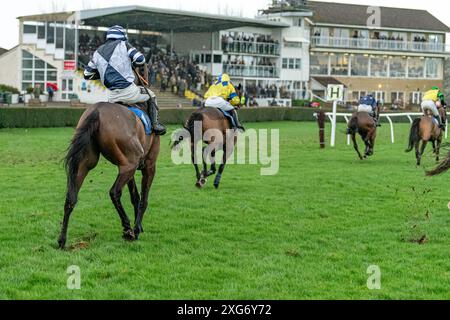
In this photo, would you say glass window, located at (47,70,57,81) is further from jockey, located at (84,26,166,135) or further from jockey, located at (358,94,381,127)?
jockey, located at (84,26,166,135)

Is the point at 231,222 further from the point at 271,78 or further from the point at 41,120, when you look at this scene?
the point at 271,78

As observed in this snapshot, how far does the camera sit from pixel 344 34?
60.6 meters

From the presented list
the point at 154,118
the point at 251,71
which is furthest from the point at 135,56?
the point at 251,71

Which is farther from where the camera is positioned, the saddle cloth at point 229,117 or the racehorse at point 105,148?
the saddle cloth at point 229,117

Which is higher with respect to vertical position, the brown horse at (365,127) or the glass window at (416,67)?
the glass window at (416,67)

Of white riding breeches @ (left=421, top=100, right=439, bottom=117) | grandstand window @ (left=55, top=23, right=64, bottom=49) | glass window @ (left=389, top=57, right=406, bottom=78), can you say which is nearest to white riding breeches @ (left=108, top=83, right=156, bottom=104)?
white riding breeches @ (left=421, top=100, right=439, bottom=117)

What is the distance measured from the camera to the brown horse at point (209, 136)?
1182cm

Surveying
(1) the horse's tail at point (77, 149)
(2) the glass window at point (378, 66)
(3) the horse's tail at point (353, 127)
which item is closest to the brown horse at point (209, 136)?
(1) the horse's tail at point (77, 149)

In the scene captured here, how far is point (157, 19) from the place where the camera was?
41.4m

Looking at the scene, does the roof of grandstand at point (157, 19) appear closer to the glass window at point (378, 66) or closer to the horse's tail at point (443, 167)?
the glass window at point (378, 66)

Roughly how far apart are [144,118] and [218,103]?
4.58 meters

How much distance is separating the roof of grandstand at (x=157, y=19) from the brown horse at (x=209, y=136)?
83.9 ft

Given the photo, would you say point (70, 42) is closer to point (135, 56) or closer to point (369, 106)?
point (369, 106)
